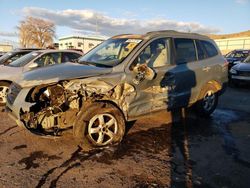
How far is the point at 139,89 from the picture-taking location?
4762 millimetres

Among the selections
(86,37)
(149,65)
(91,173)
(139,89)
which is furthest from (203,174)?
(86,37)

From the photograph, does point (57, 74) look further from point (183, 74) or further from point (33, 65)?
point (33, 65)

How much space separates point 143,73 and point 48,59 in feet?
14.7

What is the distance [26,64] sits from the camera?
7742mm

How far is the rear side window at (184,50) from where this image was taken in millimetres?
5535

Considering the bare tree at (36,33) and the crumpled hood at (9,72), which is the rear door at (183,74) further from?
the bare tree at (36,33)

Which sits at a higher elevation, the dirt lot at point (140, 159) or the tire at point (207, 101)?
the tire at point (207, 101)

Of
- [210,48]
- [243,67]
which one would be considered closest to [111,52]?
[210,48]

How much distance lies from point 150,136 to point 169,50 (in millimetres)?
1761

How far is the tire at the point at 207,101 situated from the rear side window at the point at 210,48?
0.78 m

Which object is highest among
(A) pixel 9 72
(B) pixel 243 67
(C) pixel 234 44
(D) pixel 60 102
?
(C) pixel 234 44

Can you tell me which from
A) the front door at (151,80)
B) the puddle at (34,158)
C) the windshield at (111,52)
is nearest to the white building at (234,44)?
the front door at (151,80)

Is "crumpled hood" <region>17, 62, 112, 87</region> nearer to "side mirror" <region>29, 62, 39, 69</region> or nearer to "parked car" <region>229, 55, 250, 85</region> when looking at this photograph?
"side mirror" <region>29, 62, 39, 69</region>

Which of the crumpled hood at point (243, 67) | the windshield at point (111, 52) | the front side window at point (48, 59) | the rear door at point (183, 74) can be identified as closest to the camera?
the windshield at point (111, 52)
